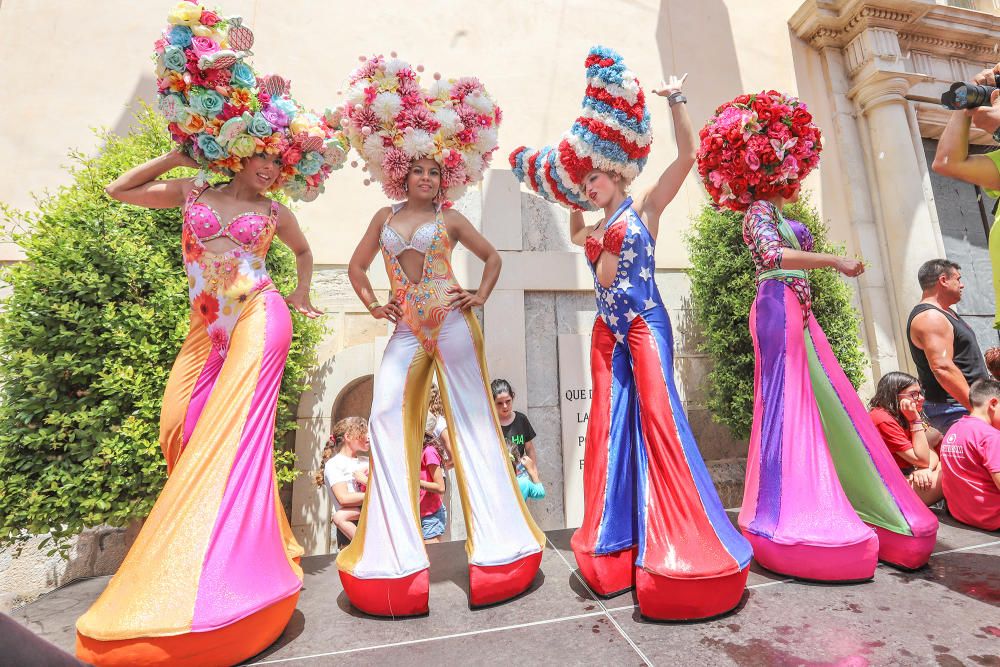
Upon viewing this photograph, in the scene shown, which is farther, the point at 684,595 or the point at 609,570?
the point at 609,570

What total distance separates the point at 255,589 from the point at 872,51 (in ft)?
28.8

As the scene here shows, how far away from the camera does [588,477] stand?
2330 millimetres

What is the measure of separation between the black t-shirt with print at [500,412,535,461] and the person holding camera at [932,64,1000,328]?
10.1 ft

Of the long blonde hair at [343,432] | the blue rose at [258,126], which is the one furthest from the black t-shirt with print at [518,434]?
the blue rose at [258,126]

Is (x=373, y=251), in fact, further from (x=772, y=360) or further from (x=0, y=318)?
(x=0, y=318)

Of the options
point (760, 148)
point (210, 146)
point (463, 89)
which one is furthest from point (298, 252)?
point (760, 148)

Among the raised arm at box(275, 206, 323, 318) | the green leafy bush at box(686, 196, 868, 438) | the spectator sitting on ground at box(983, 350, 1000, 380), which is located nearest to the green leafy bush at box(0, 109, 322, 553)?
the raised arm at box(275, 206, 323, 318)

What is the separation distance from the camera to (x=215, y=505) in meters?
1.82

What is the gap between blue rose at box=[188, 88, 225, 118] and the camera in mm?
2176

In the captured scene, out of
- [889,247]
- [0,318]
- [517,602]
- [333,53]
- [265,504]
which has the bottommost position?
[517,602]

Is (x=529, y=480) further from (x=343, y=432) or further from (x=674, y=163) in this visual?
(x=674, y=163)

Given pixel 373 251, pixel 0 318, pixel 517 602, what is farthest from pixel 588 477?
pixel 0 318

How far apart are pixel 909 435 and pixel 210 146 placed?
466 cm

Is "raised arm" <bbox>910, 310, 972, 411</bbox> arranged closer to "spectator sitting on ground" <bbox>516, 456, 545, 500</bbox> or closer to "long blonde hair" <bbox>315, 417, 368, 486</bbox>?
"spectator sitting on ground" <bbox>516, 456, 545, 500</bbox>
